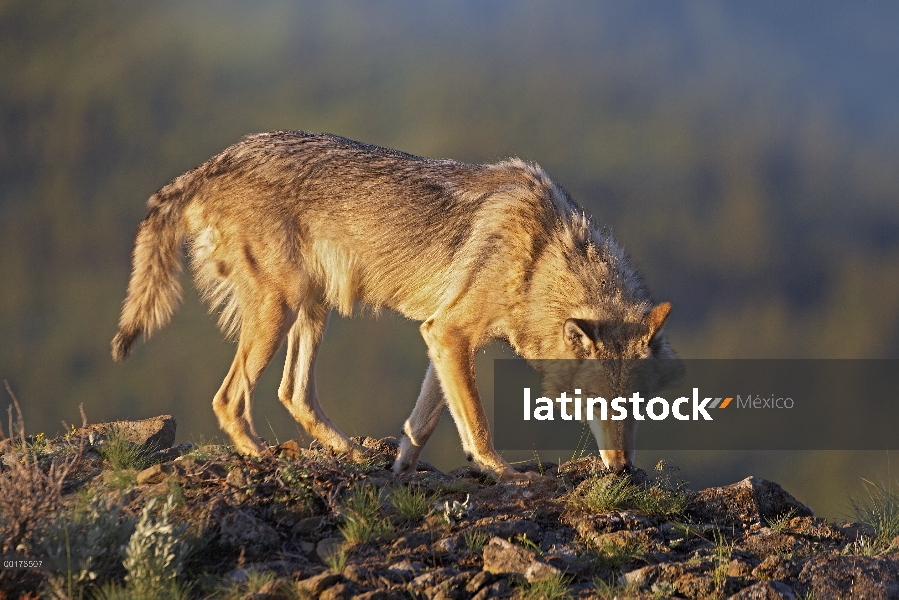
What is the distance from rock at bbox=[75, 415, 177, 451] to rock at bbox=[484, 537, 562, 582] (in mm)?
4221

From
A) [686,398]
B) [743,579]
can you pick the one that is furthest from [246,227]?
[743,579]

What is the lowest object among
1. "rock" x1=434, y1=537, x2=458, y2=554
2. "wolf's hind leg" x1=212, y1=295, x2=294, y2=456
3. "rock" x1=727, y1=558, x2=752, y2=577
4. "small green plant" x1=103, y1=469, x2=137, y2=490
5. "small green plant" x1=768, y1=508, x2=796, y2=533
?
"small green plant" x1=768, y1=508, x2=796, y2=533

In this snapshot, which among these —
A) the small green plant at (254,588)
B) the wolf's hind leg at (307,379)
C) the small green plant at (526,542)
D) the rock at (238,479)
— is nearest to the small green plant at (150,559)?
the small green plant at (254,588)

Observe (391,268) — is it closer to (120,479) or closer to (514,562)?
(120,479)

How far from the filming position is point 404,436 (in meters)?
8.19

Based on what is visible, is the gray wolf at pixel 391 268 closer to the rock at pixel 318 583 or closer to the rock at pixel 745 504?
the rock at pixel 745 504

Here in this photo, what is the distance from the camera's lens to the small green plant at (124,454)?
7.79 m

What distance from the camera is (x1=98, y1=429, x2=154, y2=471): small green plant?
7.79m

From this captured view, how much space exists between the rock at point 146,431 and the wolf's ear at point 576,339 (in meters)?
4.17

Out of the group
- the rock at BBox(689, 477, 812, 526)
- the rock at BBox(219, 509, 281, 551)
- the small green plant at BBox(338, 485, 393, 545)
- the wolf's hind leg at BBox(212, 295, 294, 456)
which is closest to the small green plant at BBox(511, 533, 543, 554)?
the small green plant at BBox(338, 485, 393, 545)

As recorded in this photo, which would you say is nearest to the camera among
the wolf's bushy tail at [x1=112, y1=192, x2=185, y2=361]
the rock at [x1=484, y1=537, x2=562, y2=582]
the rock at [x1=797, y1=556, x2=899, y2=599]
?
the rock at [x1=484, y1=537, x2=562, y2=582]

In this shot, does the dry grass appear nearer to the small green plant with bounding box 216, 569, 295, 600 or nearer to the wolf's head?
the small green plant with bounding box 216, 569, 295, 600

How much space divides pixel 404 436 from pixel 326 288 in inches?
63.0

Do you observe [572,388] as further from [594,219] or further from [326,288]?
[326,288]
